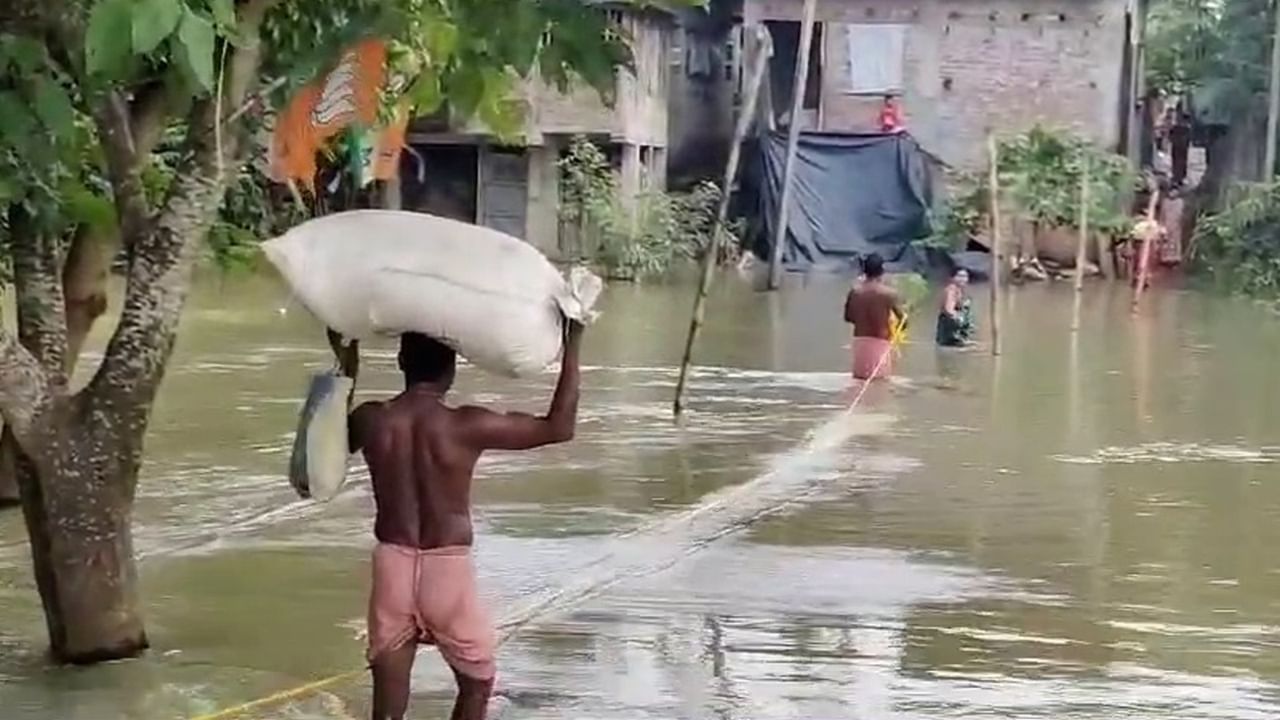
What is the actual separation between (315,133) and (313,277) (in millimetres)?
3908

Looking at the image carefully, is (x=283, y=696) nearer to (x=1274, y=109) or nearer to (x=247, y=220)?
(x=247, y=220)

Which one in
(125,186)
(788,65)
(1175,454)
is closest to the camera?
(125,186)

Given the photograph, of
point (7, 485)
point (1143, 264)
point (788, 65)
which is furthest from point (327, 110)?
point (788, 65)

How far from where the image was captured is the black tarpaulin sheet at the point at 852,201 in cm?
4028

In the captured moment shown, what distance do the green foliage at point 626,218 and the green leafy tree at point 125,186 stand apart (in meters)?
26.7

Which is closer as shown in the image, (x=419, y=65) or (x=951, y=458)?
(x=419, y=65)

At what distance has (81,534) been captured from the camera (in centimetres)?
742

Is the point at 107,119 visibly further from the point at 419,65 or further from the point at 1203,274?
the point at 1203,274

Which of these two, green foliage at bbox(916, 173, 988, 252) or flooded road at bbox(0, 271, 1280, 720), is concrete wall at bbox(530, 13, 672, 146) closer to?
green foliage at bbox(916, 173, 988, 252)

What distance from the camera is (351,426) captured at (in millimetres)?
6438

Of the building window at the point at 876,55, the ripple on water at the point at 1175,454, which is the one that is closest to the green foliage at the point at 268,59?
the ripple on water at the point at 1175,454

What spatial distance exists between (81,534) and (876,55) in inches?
1394

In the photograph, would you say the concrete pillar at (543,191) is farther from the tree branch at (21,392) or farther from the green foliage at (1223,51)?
the tree branch at (21,392)

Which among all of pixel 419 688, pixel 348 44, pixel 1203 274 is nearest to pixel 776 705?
pixel 419 688
